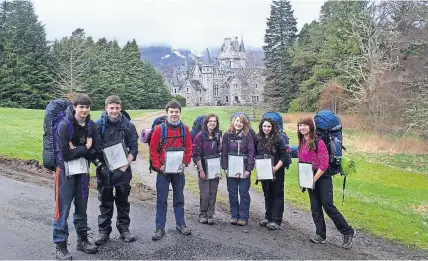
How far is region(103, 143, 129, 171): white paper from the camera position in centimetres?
637

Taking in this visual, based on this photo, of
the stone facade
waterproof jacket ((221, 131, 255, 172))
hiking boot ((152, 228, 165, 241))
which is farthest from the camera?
the stone facade

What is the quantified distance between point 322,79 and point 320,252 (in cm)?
4595

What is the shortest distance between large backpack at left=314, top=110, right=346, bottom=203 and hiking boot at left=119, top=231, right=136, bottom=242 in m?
3.44

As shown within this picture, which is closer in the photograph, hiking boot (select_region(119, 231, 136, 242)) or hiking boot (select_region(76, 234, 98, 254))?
hiking boot (select_region(76, 234, 98, 254))

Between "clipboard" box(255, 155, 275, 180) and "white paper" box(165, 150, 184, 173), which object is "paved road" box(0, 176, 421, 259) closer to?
"clipboard" box(255, 155, 275, 180)

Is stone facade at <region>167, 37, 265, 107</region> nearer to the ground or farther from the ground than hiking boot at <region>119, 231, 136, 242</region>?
farther from the ground

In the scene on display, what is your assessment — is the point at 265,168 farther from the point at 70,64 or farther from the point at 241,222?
the point at 70,64

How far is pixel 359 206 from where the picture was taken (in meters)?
11.0

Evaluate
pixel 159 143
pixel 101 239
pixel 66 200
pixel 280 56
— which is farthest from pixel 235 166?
pixel 280 56

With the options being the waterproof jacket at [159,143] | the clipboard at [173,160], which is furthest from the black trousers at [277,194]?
the waterproof jacket at [159,143]

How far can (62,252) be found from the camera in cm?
586

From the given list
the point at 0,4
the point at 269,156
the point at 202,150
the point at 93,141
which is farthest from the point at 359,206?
the point at 0,4

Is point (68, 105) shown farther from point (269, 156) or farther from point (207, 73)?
point (207, 73)

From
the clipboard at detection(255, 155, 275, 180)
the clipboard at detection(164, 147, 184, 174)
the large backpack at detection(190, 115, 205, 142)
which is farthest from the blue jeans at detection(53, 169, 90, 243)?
the clipboard at detection(255, 155, 275, 180)
